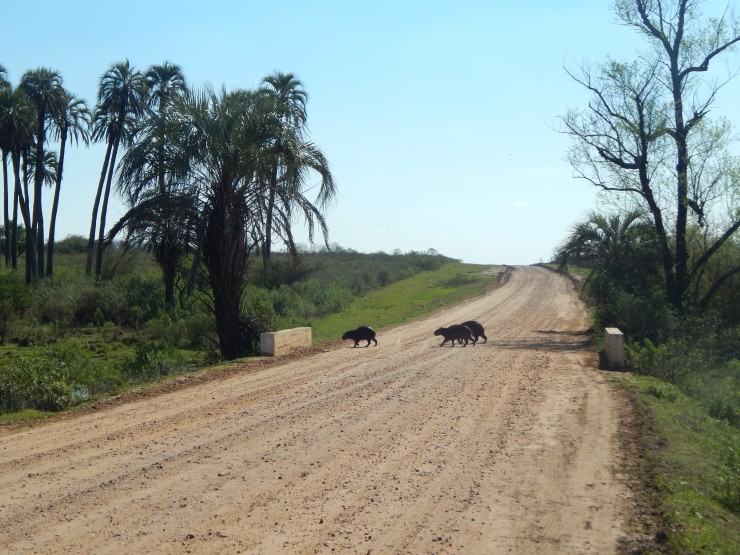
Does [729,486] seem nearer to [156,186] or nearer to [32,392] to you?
[32,392]

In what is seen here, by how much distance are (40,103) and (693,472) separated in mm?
44912

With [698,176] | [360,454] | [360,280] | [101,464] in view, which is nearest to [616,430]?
[360,454]

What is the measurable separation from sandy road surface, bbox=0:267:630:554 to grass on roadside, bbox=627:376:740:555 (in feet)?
1.59

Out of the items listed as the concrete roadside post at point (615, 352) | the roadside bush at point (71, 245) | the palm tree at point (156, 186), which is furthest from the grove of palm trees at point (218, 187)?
the roadside bush at point (71, 245)

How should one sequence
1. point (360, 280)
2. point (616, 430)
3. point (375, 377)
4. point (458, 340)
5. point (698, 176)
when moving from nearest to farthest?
point (616, 430)
point (375, 377)
point (458, 340)
point (698, 176)
point (360, 280)

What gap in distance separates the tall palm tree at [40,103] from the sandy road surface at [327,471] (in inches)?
1440

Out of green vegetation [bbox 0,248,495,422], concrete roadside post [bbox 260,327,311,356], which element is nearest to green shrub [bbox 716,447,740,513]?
green vegetation [bbox 0,248,495,422]

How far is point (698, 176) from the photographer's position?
27016 mm

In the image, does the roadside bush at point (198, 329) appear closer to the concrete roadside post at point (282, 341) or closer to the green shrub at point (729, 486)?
the concrete roadside post at point (282, 341)

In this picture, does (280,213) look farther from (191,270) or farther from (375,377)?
(375,377)

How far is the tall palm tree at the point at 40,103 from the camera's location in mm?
44625

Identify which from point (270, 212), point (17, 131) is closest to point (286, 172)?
point (270, 212)

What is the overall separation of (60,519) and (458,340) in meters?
16.1

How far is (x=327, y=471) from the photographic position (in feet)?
27.4
